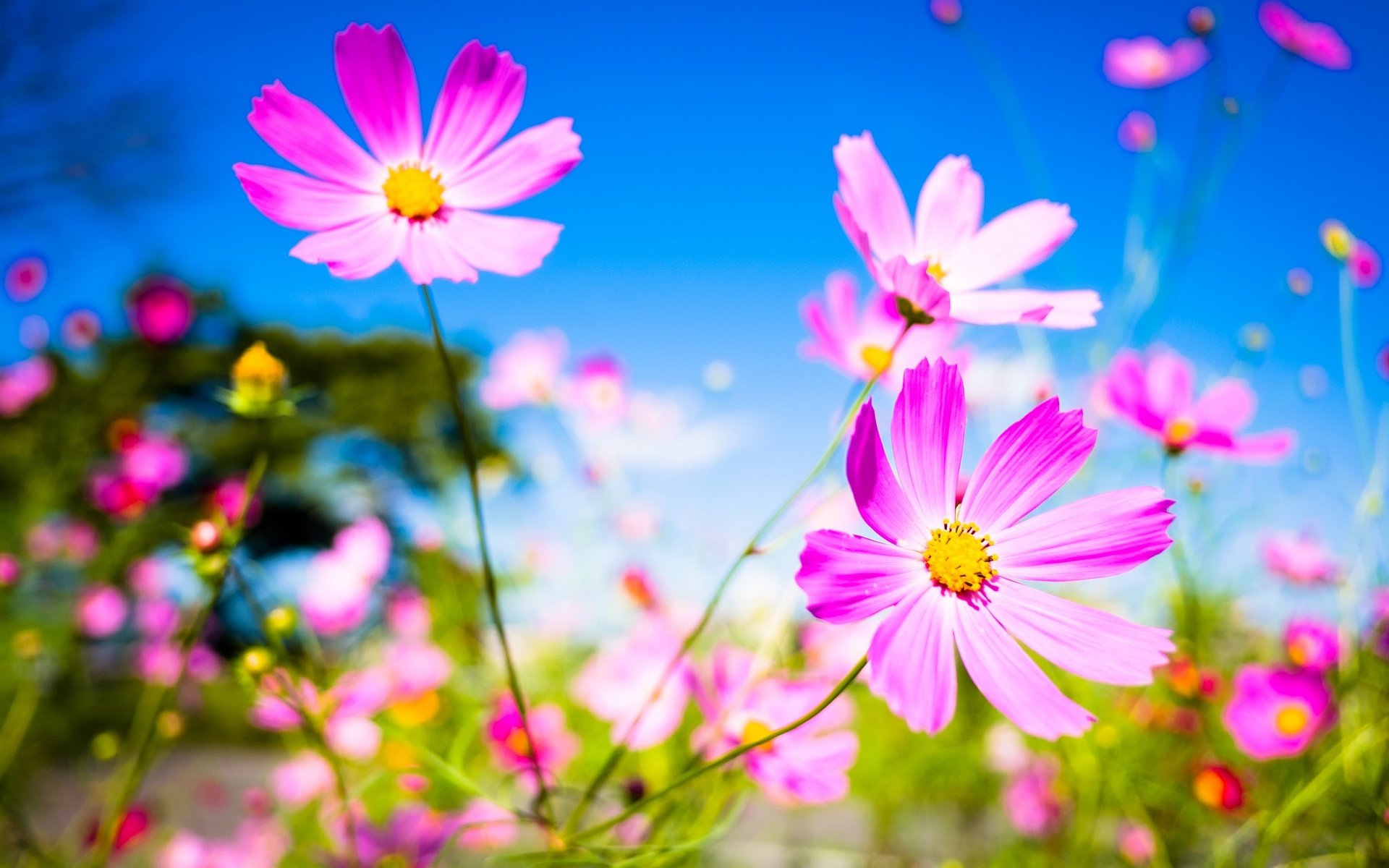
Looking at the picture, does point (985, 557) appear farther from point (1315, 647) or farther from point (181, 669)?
point (1315, 647)

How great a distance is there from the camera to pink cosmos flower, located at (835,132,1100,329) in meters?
0.35

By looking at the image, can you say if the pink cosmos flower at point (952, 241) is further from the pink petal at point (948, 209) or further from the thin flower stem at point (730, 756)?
the thin flower stem at point (730, 756)

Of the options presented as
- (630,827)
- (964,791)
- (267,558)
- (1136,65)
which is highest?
(1136,65)

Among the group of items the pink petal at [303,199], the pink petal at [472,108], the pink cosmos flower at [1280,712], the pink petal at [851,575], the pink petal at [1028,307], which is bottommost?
the pink cosmos flower at [1280,712]

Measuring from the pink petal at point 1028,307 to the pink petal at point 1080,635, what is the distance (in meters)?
0.11

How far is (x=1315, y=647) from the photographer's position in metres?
0.93

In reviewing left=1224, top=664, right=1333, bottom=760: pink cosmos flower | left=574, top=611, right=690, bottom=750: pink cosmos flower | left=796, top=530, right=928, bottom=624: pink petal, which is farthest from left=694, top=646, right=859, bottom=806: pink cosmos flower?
left=1224, top=664, right=1333, bottom=760: pink cosmos flower

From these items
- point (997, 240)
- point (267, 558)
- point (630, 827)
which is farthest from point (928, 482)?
point (267, 558)

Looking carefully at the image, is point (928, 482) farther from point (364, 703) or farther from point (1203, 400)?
point (364, 703)

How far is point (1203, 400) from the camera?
702 mm

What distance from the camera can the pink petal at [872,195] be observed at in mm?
378

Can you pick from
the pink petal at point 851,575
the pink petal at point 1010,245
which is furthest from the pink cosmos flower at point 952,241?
the pink petal at point 851,575

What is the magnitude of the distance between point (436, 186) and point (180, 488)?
10.4 meters

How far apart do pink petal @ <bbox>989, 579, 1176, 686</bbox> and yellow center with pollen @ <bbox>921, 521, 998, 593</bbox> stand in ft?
0.04
